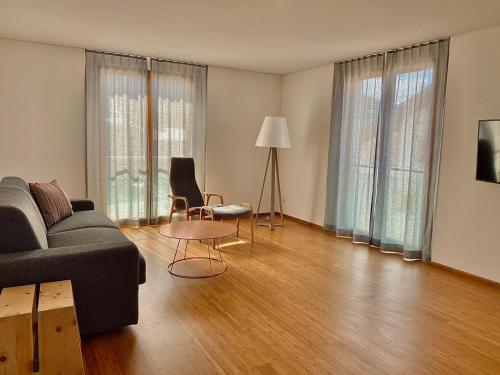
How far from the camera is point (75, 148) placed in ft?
16.4

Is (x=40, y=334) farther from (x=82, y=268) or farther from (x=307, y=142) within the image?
(x=307, y=142)

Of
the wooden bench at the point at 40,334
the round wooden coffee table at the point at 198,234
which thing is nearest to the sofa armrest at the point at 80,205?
the round wooden coffee table at the point at 198,234

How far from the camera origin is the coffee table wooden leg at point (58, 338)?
186 cm

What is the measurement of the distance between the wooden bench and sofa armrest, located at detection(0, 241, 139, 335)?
161 mm

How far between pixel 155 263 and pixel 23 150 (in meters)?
2.29

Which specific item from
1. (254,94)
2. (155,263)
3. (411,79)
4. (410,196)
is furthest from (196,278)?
(254,94)

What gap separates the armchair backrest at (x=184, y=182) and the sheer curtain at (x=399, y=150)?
6.50 feet

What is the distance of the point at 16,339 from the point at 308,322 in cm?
180

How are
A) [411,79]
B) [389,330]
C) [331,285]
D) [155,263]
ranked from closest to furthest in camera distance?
[389,330], [331,285], [155,263], [411,79]

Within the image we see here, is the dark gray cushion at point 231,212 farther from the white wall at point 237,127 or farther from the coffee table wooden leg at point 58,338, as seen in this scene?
the coffee table wooden leg at point 58,338

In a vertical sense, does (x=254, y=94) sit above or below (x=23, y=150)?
above

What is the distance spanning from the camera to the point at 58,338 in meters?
1.88

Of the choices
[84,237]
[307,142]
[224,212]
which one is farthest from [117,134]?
[307,142]

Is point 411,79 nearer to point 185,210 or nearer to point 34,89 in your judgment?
point 185,210
